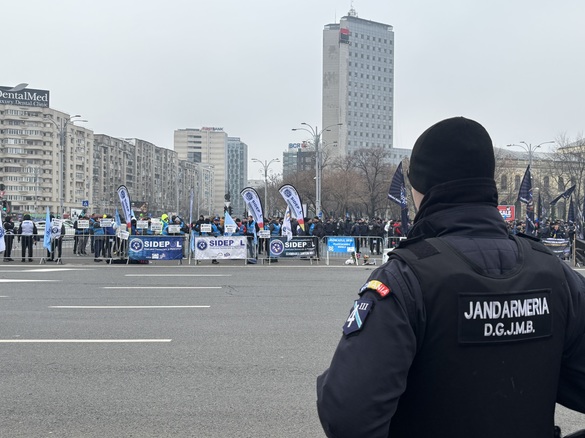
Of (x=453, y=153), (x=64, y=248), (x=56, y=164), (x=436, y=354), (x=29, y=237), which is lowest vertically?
(x=64, y=248)

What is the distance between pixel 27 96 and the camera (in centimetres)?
10212

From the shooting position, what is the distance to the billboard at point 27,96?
10006 cm

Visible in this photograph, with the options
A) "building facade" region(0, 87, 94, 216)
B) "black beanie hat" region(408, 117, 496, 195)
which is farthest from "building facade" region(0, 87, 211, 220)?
"black beanie hat" region(408, 117, 496, 195)

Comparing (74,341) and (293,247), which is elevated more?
(293,247)

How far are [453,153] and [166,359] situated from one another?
19.4ft

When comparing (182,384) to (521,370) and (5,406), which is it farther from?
(521,370)

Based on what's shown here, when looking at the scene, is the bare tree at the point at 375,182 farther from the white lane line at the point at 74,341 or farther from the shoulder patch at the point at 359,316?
the shoulder patch at the point at 359,316

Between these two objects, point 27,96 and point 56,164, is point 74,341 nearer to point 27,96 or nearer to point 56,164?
point 27,96

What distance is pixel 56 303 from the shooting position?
38.7ft

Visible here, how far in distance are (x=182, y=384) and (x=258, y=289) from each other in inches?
323

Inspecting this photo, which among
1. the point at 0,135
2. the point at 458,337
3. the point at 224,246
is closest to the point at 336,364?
the point at 458,337

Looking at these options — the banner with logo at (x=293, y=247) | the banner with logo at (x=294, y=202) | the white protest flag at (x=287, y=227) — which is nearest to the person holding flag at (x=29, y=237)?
the banner with logo at (x=293, y=247)

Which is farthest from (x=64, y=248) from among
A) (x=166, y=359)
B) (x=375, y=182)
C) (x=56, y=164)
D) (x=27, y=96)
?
(x=56, y=164)

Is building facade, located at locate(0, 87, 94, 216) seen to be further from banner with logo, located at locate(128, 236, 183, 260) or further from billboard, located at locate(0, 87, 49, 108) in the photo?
banner with logo, located at locate(128, 236, 183, 260)
